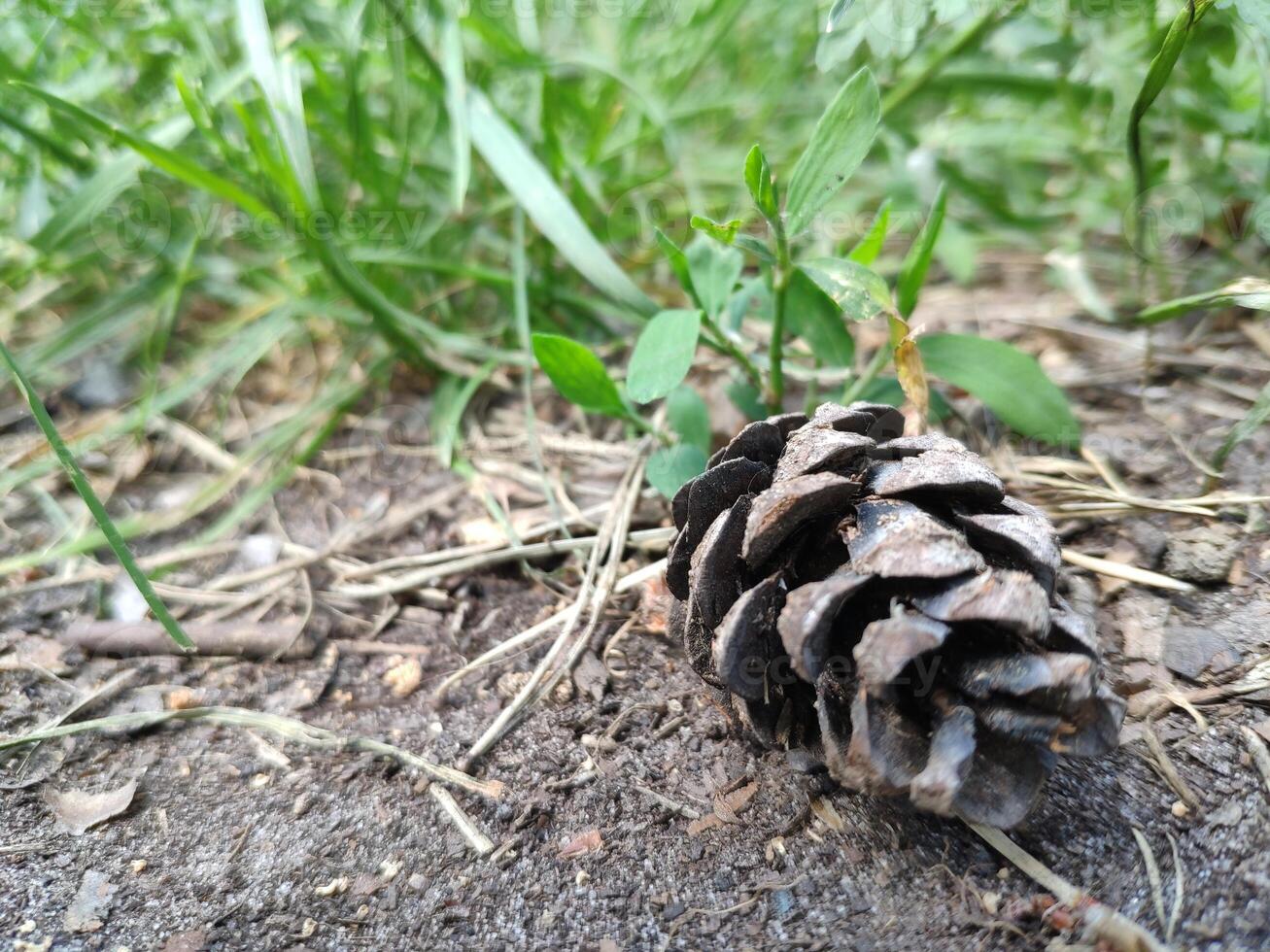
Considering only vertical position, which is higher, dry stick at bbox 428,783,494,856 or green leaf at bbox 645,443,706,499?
green leaf at bbox 645,443,706,499

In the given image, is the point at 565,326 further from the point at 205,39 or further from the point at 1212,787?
the point at 1212,787

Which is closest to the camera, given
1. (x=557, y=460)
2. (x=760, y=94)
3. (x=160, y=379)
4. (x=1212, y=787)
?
(x=1212, y=787)

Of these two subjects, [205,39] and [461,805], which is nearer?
[461,805]

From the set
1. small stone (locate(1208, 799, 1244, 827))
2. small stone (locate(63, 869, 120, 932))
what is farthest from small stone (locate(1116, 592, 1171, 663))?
small stone (locate(63, 869, 120, 932))

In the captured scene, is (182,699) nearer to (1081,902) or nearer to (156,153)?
(156,153)

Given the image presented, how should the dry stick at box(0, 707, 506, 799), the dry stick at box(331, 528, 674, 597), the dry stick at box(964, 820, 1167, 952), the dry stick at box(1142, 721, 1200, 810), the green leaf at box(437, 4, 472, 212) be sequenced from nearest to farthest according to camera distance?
the dry stick at box(964, 820, 1167, 952) → the dry stick at box(1142, 721, 1200, 810) → the dry stick at box(0, 707, 506, 799) → the dry stick at box(331, 528, 674, 597) → the green leaf at box(437, 4, 472, 212)

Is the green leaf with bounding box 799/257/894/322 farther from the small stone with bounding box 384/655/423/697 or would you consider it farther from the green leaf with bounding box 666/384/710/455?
the small stone with bounding box 384/655/423/697

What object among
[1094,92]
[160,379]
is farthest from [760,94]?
[160,379]
